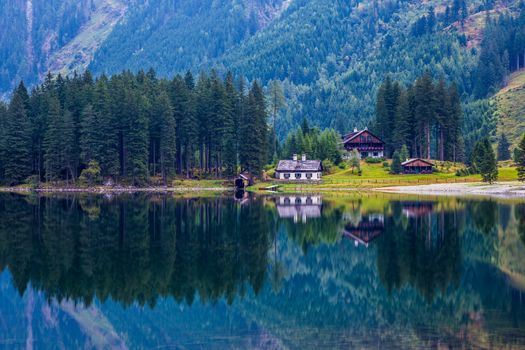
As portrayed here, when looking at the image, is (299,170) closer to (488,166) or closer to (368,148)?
(368,148)

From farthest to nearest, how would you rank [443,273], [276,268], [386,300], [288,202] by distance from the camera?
[288,202], [276,268], [443,273], [386,300]

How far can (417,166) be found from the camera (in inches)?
5482

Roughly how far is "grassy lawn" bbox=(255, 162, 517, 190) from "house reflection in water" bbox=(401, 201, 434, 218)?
41.5m

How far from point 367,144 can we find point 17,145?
77.7 metres

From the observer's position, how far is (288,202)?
97312mm

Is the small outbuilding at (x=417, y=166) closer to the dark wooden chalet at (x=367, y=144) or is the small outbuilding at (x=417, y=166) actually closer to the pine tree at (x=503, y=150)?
the dark wooden chalet at (x=367, y=144)

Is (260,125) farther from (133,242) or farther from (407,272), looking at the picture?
(407,272)

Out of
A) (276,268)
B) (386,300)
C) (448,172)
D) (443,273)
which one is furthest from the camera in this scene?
(448,172)

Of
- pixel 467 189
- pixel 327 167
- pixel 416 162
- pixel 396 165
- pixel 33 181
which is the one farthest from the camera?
pixel 327 167

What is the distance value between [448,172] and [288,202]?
55.6 meters

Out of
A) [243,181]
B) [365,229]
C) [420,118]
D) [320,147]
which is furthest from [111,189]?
[365,229]

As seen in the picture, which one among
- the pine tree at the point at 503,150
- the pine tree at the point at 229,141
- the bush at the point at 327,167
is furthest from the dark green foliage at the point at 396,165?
the pine tree at the point at 503,150

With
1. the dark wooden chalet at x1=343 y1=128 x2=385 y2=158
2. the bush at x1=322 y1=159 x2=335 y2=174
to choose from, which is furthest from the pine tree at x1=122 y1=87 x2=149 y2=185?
the dark wooden chalet at x1=343 y1=128 x2=385 y2=158

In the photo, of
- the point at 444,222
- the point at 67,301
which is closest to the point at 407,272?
the point at 67,301
